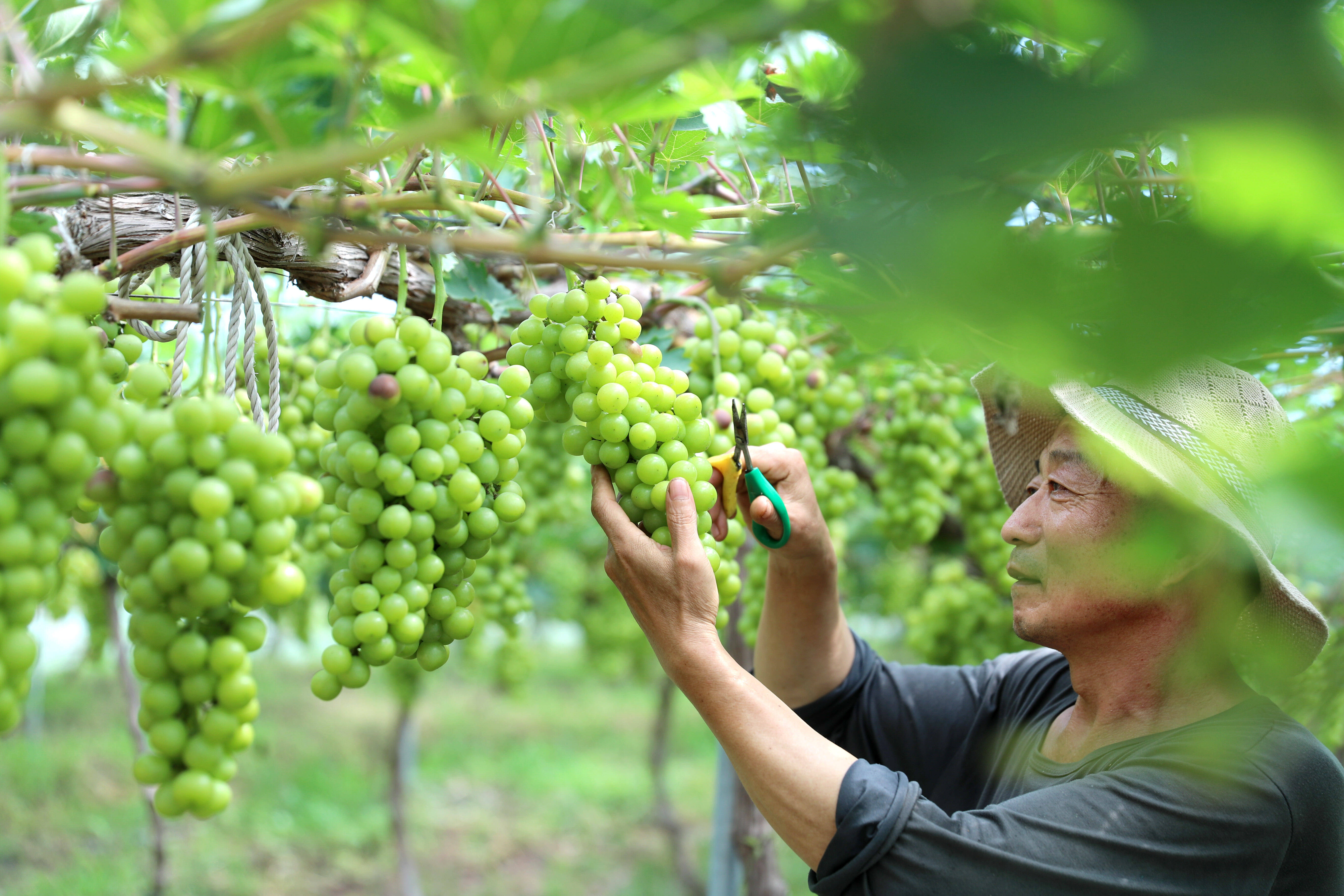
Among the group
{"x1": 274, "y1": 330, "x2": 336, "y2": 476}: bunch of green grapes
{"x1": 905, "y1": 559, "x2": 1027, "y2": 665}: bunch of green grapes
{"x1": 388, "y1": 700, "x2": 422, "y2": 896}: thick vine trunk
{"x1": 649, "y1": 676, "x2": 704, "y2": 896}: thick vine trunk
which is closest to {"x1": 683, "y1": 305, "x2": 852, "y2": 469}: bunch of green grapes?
{"x1": 274, "y1": 330, "x2": 336, "y2": 476}: bunch of green grapes

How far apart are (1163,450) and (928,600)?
5.55 feet

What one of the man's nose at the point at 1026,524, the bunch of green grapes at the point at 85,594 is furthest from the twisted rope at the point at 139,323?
the bunch of green grapes at the point at 85,594

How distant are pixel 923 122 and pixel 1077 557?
1.07m

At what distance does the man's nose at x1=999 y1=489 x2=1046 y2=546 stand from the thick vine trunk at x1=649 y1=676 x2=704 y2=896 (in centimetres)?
526

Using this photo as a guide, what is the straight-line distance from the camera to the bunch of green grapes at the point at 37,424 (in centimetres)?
58

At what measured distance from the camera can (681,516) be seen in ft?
3.41

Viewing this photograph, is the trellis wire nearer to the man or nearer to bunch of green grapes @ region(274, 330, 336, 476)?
the man

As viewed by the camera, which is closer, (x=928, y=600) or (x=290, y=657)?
(x=928, y=600)

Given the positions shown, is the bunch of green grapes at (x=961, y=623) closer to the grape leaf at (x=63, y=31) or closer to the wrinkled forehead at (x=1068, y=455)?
the wrinkled forehead at (x=1068, y=455)

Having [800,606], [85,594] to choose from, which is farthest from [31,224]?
[85,594]

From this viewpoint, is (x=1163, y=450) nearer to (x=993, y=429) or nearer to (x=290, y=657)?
(x=993, y=429)

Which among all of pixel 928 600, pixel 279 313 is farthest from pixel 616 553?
pixel 928 600

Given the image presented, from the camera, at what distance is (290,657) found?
1349 cm

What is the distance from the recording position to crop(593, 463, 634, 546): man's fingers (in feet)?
3.57
